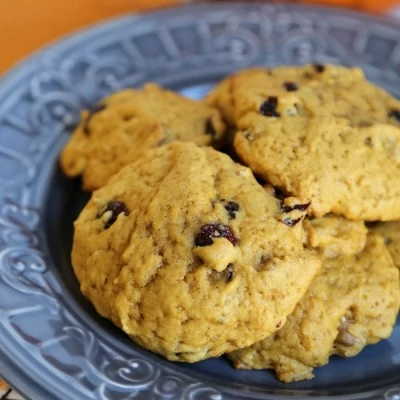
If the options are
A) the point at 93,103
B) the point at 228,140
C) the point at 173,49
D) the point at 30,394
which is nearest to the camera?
the point at 30,394

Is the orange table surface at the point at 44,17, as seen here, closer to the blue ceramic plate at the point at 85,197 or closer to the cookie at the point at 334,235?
the blue ceramic plate at the point at 85,197

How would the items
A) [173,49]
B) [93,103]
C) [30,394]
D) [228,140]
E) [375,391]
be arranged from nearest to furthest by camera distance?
[30,394]
[375,391]
[228,140]
[93,103]
[173,49]

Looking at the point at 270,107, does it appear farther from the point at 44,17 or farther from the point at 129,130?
the point at 44,17

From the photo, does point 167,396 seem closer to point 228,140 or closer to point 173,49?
point 228,140

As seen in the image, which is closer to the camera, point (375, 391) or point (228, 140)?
point (375, 391)

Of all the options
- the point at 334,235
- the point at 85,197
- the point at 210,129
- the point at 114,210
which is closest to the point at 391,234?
the point at 334,235

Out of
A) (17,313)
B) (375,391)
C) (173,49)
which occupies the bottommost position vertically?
(17,313)

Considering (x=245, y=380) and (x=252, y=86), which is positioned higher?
(x=252, y=86)

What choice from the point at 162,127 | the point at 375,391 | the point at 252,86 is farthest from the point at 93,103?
the point at 375,391
